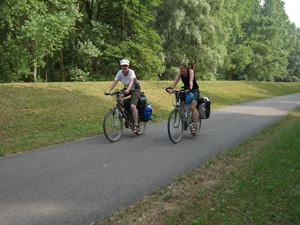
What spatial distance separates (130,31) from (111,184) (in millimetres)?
25567

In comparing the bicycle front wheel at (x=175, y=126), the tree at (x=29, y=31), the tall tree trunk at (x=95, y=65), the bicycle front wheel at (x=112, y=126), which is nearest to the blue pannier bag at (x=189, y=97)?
the bicycle front wheel at (x=175, y=126)

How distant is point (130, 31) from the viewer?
1105 inches

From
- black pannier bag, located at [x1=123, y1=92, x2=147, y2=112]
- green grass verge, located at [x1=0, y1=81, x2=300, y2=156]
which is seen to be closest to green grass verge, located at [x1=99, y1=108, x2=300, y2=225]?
black pannier bag, located at [x1=123, y1=92, x2=147, y2=112]

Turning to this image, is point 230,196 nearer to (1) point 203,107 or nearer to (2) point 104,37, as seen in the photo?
(1) point 203,107

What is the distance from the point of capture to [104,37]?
25766 millimetres

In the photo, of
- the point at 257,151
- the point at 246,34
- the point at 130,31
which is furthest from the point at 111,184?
the point at 246,34

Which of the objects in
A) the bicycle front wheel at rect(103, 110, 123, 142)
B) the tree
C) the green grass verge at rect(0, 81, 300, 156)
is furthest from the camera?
the tree

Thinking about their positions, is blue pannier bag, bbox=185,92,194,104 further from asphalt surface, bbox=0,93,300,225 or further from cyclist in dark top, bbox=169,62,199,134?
asphalt surface, bbox=0,93,300,225

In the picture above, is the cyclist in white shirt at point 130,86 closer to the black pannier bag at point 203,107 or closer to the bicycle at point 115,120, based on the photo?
the bicycle at point 115,120

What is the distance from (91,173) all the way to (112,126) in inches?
102

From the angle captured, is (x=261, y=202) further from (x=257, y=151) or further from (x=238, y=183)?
(x=257, y=151)

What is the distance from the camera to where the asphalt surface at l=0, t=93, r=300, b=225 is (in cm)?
348

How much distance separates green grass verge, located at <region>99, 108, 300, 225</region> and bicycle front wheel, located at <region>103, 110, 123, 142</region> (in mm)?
2814

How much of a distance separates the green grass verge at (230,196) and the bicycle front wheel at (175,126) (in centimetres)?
183
